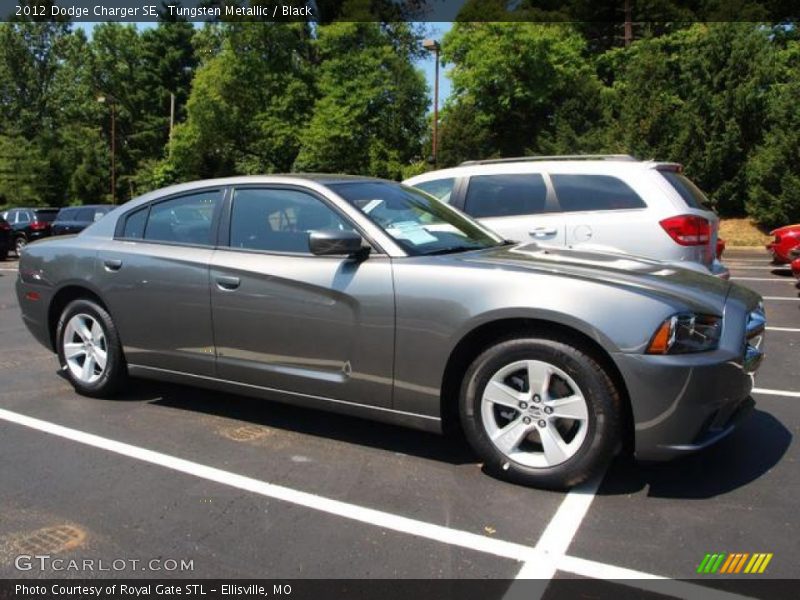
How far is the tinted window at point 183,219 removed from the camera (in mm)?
4652

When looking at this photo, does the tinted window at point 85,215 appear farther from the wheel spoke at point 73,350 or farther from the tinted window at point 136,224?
the tinted window at point 136,224

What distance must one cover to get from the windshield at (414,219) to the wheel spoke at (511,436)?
3.42 feet

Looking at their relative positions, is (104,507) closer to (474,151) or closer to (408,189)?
(408,189)

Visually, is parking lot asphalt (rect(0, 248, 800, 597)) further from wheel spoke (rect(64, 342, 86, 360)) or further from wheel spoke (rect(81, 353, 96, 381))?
wheel spoke (rect(64, 342, 86, 360))

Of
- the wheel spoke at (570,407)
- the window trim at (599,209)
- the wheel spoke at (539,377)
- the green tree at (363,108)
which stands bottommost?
the wheel spoke at (570,407)

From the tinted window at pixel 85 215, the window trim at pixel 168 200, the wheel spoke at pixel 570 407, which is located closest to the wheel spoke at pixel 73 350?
the window trim at pixel 168 200

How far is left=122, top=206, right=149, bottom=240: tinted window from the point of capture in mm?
4996

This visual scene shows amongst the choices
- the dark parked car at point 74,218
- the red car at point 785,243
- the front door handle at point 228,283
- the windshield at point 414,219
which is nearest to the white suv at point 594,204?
the windshield at point 414,219

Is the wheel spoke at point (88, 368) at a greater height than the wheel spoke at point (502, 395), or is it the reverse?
the wheel spoke at point (502, 395)

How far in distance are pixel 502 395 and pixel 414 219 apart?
1.29 m

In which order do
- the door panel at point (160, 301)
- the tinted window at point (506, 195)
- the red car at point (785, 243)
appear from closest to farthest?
1. the door panel at point (160, 301)
2. the tinted window at point (506, 195)
3. the red car at point (785, 243)

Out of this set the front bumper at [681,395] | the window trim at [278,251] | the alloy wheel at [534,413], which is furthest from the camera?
the window trim at [278,251]

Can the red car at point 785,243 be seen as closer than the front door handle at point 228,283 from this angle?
No

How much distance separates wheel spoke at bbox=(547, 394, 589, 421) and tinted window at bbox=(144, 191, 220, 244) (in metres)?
2.41
